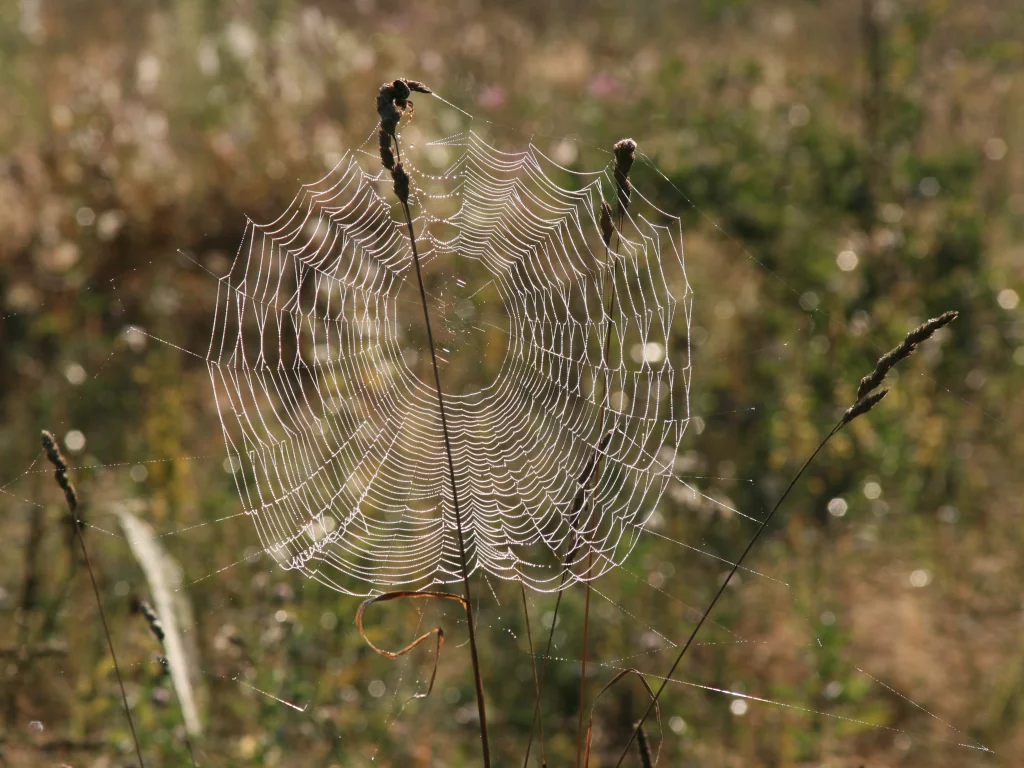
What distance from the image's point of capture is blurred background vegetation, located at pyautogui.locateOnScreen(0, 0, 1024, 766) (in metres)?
2.96

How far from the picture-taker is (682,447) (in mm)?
4121

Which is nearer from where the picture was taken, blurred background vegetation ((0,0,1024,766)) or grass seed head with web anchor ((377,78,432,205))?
grass seed head with web anchor ((377,78,432,205))

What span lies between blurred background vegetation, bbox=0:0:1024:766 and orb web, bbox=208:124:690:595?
191mm

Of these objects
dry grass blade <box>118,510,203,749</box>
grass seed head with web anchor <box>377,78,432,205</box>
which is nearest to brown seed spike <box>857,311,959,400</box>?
grass seed head with web anchor <box>377,78,432,205</box>

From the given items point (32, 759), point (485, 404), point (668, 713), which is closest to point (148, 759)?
point (32, 759)

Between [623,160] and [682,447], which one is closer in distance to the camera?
[623,160]

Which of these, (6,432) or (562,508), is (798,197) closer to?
(562,508)

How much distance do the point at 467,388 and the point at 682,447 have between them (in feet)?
3.37

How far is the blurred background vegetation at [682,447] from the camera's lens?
2.96 metres

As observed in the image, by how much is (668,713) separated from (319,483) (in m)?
1.47

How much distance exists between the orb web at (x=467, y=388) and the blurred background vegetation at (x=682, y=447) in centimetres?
19

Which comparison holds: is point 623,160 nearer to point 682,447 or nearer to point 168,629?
point 168,629

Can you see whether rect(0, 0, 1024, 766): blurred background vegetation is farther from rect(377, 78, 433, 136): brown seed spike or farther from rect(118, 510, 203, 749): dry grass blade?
rect(377, 78, 433, 136): brown seed spike

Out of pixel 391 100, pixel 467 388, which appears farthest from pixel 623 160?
pixel 467 388
